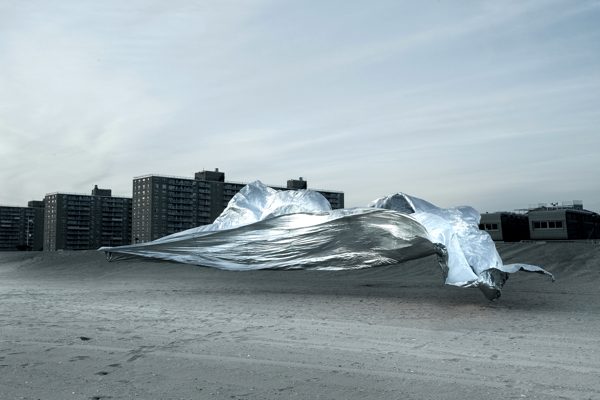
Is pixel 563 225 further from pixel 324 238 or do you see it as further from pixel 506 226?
pixel 324 238

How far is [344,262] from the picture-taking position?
1458 cm

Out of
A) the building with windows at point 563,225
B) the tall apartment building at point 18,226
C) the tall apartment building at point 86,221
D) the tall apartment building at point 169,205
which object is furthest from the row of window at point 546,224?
the tall apartment building at point 18,226

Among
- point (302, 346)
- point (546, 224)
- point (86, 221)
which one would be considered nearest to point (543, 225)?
point (546, 224)

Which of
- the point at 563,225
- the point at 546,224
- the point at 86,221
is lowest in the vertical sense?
the point at 563,225

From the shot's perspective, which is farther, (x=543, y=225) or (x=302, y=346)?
(x=543, y=225)

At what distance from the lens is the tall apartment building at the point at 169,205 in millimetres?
117000

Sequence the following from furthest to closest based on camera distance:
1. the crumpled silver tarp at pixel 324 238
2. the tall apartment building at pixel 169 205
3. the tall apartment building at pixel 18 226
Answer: the tall apartment building at pixel 18 226 → the tall apartment building at pixel 169 205 → the crumpled silver tarp at pixel 324 238

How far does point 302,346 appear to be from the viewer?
8.22 metres

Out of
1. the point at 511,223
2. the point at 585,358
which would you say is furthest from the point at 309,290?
the point at 511,223

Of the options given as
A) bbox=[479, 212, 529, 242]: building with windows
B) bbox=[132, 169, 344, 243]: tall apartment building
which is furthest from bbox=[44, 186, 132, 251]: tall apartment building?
bbox=[479, 212, 529, 242]: building with windows

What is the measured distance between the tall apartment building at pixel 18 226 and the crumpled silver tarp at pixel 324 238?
16440 centimetres

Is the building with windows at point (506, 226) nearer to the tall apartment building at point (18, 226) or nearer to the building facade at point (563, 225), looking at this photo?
the building facade at point (563, 225)

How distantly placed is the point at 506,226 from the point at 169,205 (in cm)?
8147

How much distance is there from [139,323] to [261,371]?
4.90 metres
